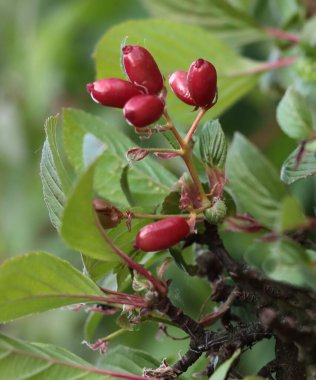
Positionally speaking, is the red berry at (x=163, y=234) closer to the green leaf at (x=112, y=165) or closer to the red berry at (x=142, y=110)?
the red berry at (x=142, y=110)

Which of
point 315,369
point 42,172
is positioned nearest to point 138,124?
point 42,172

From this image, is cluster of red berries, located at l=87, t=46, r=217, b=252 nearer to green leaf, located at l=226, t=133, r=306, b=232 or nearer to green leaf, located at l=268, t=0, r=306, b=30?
green leaf, located at l=226, t=133, r=306, b=232

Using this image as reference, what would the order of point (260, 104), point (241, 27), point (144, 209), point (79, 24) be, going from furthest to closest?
point (79, 24) → point (260, 104) → point (241, 27) → point (144, 209)

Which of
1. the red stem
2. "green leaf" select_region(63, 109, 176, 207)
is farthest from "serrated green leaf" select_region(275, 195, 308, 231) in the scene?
the red stem

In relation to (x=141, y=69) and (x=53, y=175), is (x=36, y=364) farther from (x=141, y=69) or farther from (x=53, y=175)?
(x=141, y=69)

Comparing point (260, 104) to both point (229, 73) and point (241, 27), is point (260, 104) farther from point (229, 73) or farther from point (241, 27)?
point (229, 73)

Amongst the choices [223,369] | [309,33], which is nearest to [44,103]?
[309,33]
